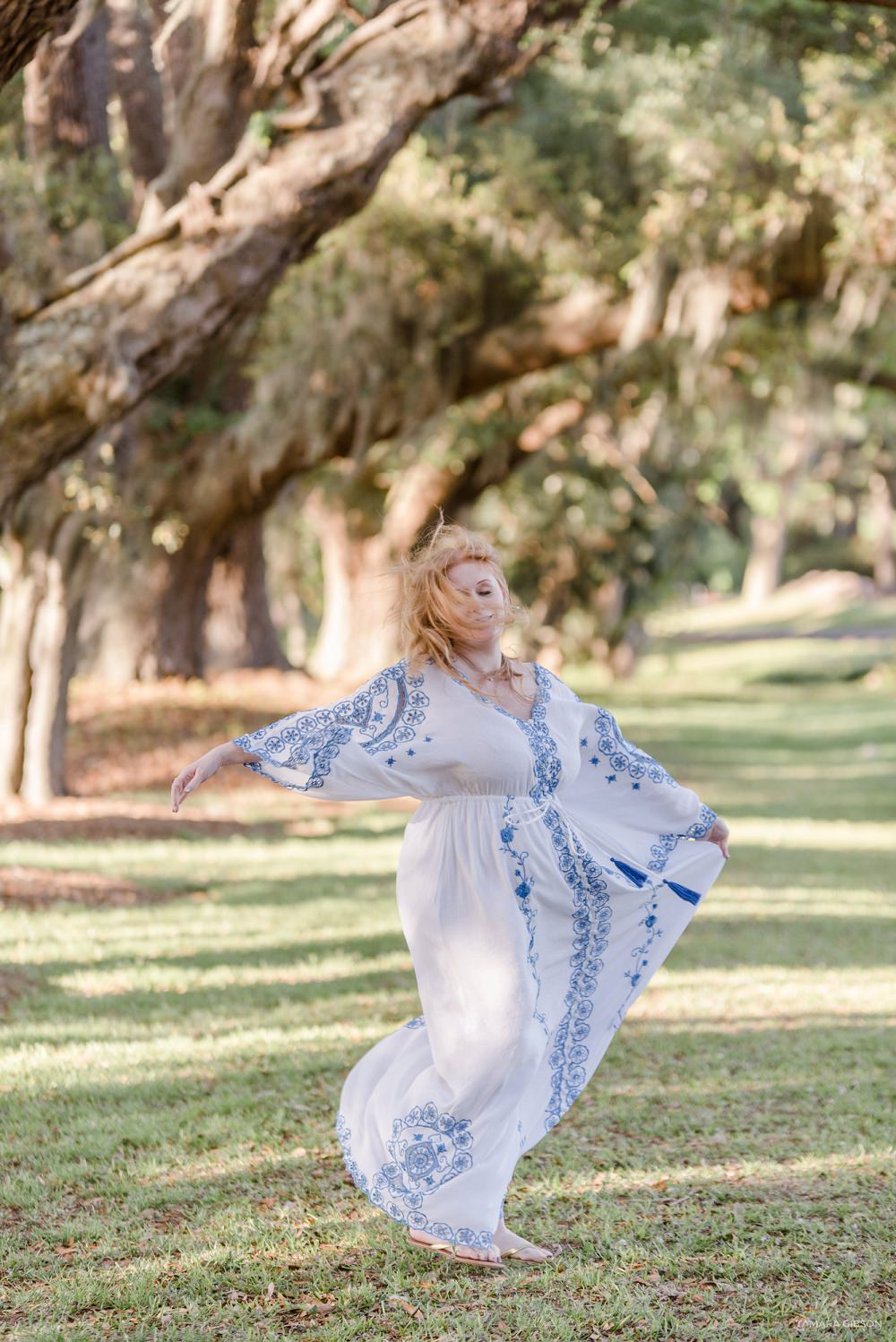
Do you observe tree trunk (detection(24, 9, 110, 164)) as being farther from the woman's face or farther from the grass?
the woman's face

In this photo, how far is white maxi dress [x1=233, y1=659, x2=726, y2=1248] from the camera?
4004 mm

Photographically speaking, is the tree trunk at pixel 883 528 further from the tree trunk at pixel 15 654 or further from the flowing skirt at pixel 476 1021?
the flowing skirt at pixel 476 1021

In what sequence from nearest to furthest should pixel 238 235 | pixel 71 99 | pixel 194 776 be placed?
pixel 194 776, pixel 238 235, pixel 71 99

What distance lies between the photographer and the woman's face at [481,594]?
4176 millimetres

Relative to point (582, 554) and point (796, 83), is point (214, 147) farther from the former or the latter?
point (582, 554)

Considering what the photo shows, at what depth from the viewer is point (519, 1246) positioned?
4098 mm

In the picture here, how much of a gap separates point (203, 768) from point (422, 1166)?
123 centimetres

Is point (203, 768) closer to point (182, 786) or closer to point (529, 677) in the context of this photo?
point (182, 786)

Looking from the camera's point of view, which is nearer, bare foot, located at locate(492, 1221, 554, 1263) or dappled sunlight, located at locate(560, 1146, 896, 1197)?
bare foot, located at locate(492, 1221, 554, 1263)

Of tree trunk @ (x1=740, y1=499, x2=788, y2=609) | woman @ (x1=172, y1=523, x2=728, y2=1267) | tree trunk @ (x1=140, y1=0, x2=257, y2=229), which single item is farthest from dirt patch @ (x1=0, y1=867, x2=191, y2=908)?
tree trunk @ (x1=740, y1=499, x2=788, y2=609)

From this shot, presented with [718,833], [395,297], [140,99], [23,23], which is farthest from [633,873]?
[395,297]

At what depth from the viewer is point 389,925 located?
28.4ft

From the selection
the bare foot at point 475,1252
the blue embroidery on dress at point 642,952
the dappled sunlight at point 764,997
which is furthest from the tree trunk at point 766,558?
the bare foot at point 475,1252

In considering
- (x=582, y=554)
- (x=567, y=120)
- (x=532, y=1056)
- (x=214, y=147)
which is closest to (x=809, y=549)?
(x=582, y=554)
